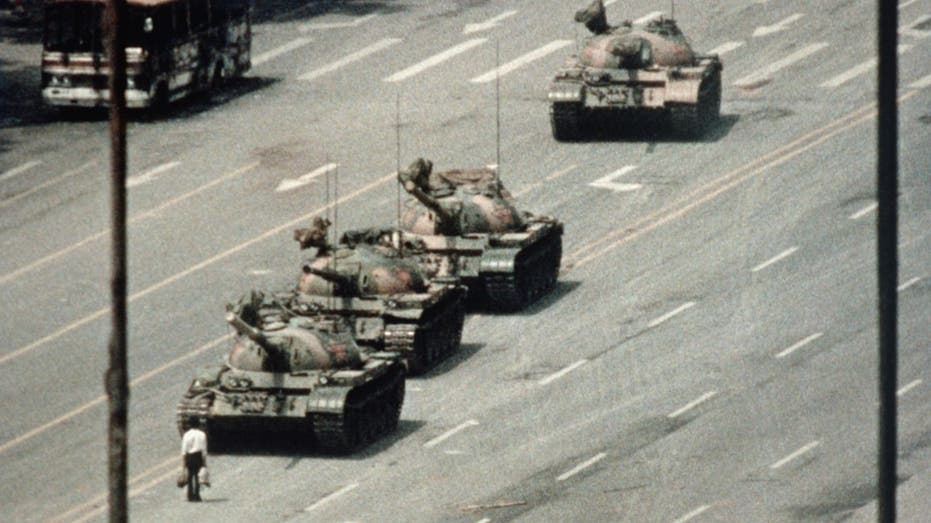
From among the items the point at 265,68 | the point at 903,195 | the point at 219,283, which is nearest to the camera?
the point at 219,283

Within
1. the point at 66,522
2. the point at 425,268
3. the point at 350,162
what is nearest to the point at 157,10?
the point at 350,162

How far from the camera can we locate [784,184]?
66750mm

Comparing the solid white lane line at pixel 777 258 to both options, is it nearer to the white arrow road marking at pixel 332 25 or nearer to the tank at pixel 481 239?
the tank at pixel 481 239

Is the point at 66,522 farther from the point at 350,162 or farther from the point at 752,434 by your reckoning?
the point at 350,162

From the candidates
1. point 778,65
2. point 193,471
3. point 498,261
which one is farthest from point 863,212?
point 193,471

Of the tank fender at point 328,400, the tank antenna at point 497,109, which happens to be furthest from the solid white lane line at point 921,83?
the tank fender at point 328,400

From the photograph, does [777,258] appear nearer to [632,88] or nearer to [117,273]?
[632,88]

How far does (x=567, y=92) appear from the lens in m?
70.4

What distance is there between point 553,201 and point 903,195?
315 inches

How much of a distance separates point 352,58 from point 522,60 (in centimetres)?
495

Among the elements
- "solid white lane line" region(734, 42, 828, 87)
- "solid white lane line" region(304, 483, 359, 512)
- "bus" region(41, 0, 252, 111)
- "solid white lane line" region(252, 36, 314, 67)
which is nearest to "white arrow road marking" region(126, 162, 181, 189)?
"bus" region(41, 0, 252, 111)

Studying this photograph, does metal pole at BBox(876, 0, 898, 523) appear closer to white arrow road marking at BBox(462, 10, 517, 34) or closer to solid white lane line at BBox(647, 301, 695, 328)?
solid white lane line at BBox(647, 301, 695, 328)

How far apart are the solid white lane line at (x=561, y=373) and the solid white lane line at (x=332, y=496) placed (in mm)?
6981

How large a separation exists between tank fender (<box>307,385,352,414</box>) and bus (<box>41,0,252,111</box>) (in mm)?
25536
